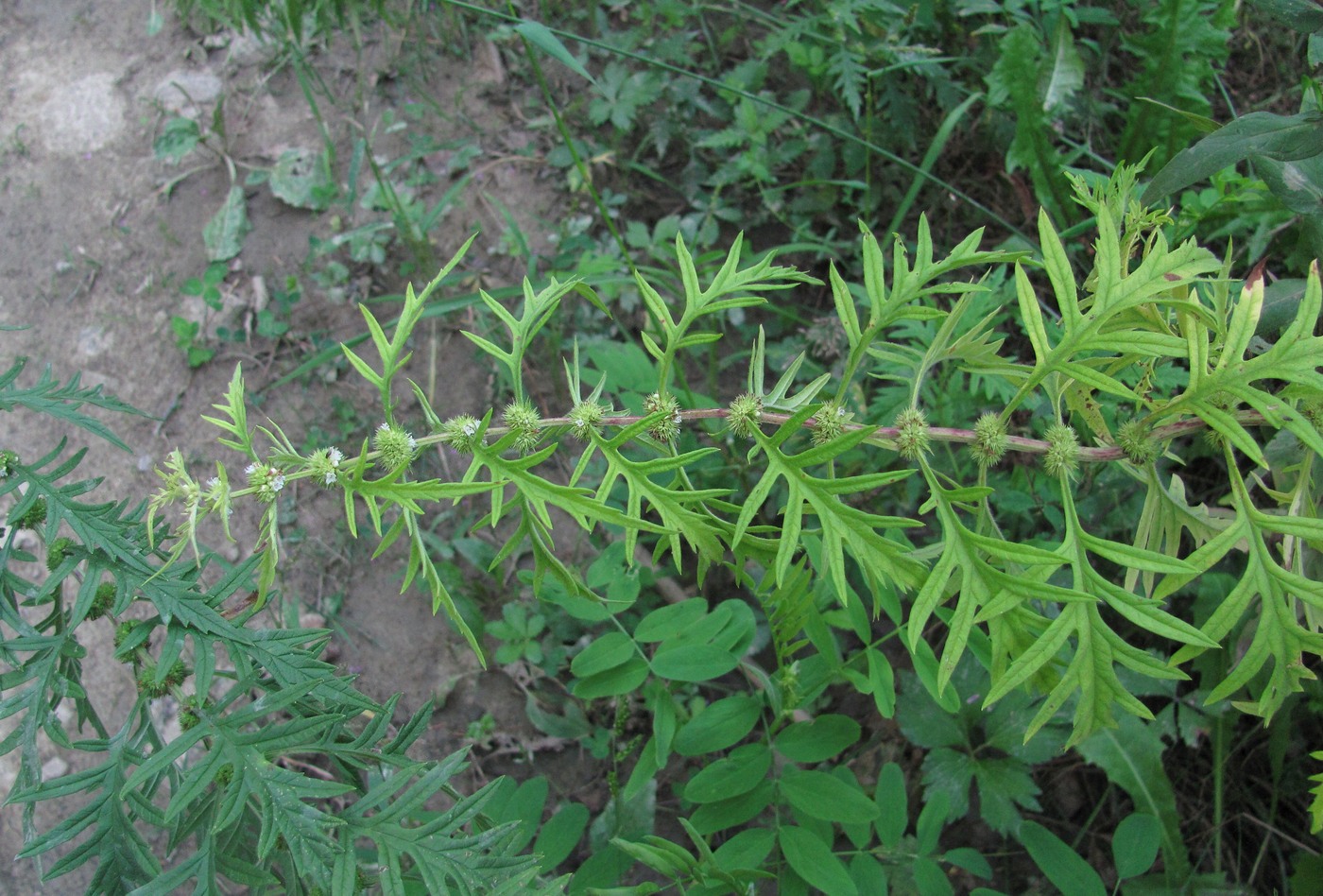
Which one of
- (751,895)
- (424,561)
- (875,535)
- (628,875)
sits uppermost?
(875,535)

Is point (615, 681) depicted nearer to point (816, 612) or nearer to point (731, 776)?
point (731, 776)

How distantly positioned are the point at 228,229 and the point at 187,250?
19 centimetres

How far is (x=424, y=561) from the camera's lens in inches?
Result: 58.5

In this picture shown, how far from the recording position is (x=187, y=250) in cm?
356

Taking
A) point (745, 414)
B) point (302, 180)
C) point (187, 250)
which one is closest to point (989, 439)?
point (745, 414)

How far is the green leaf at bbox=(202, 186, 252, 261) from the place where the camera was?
11.6 ft

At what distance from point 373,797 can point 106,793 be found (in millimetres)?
497

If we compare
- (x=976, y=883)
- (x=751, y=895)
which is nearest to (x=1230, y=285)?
(x=751, y=895)

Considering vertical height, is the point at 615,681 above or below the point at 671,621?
below

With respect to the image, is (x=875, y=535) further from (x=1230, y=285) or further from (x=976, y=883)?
(x=976, y=883)

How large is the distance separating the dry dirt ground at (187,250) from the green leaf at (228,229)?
0.15 ft

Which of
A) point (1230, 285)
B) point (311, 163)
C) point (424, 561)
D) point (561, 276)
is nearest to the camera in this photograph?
point (424, 561)

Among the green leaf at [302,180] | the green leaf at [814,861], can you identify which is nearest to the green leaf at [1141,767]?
the green leaf at [814,861]

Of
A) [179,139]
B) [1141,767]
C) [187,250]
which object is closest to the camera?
[1141,767]
